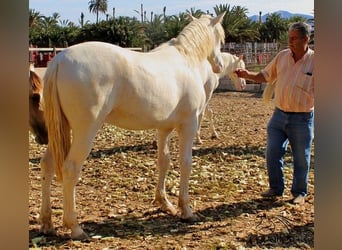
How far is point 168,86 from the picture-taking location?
11.2 ft

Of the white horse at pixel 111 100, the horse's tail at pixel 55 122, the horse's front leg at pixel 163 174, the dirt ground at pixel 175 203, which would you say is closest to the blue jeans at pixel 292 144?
the dirt ground at pixel 175 203

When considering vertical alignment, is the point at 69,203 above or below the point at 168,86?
below

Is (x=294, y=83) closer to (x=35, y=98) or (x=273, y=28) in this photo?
(x=35, y=98)

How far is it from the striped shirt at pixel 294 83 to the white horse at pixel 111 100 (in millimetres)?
807

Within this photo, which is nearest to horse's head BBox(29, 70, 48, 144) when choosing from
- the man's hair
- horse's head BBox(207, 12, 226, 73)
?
horse's head BBox(207, 12, 226, 73)

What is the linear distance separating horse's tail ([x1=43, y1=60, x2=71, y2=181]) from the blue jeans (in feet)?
7.06

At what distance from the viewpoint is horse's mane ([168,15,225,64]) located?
384 cm

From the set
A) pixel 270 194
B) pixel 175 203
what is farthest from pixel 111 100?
pixel 270 194

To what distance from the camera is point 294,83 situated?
3.97m

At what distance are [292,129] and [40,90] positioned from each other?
7.60 feet

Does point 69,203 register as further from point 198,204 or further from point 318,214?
point 318,214

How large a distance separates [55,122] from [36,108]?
2.57ft

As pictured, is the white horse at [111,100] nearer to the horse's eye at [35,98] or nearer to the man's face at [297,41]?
the horse's eye at [35,98]
